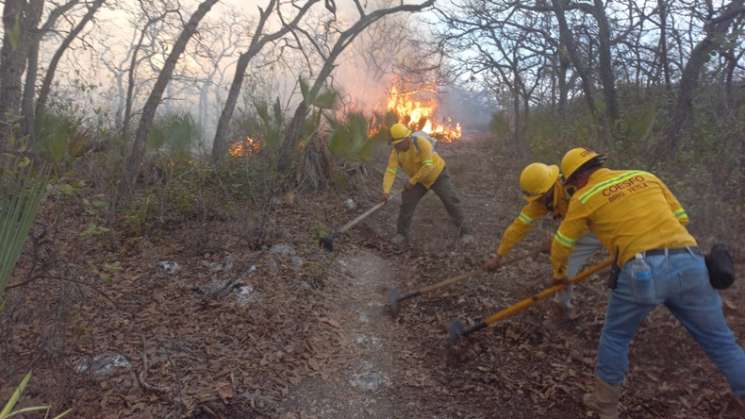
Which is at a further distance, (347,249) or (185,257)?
(347,249)

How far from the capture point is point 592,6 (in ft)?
29.4

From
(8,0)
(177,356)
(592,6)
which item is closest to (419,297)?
(177,356)

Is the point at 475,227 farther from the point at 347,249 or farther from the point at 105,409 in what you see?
the point at 105,409

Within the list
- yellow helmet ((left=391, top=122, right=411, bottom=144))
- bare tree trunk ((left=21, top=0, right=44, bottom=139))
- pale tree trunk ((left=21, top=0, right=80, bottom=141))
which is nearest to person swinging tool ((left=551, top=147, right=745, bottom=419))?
yellow helmet ((left=391, top=122, right=411, bottom=144))

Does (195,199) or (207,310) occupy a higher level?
(195,199)

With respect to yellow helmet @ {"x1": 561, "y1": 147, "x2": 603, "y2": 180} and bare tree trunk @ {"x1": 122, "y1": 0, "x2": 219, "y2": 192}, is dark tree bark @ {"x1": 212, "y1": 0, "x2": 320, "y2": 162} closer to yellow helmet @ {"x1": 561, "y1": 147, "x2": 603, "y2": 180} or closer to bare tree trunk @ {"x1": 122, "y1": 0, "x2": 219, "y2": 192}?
bare tree trunk @ {"x1": 122, "y1": 0, "x2": 219, "y2": 192}

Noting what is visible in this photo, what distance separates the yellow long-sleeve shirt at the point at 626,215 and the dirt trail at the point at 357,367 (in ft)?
5.64

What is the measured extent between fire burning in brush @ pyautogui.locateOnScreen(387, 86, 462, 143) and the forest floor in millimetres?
9918

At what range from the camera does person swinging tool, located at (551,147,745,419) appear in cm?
275

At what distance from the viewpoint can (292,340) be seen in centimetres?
403

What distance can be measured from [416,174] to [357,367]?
10.2ft

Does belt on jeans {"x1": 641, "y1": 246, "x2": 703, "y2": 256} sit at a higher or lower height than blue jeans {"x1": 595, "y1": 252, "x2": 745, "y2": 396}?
higher

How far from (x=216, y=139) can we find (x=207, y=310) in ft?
15.8

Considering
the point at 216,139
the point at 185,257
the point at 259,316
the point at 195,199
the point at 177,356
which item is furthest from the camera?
the point at 216,139
